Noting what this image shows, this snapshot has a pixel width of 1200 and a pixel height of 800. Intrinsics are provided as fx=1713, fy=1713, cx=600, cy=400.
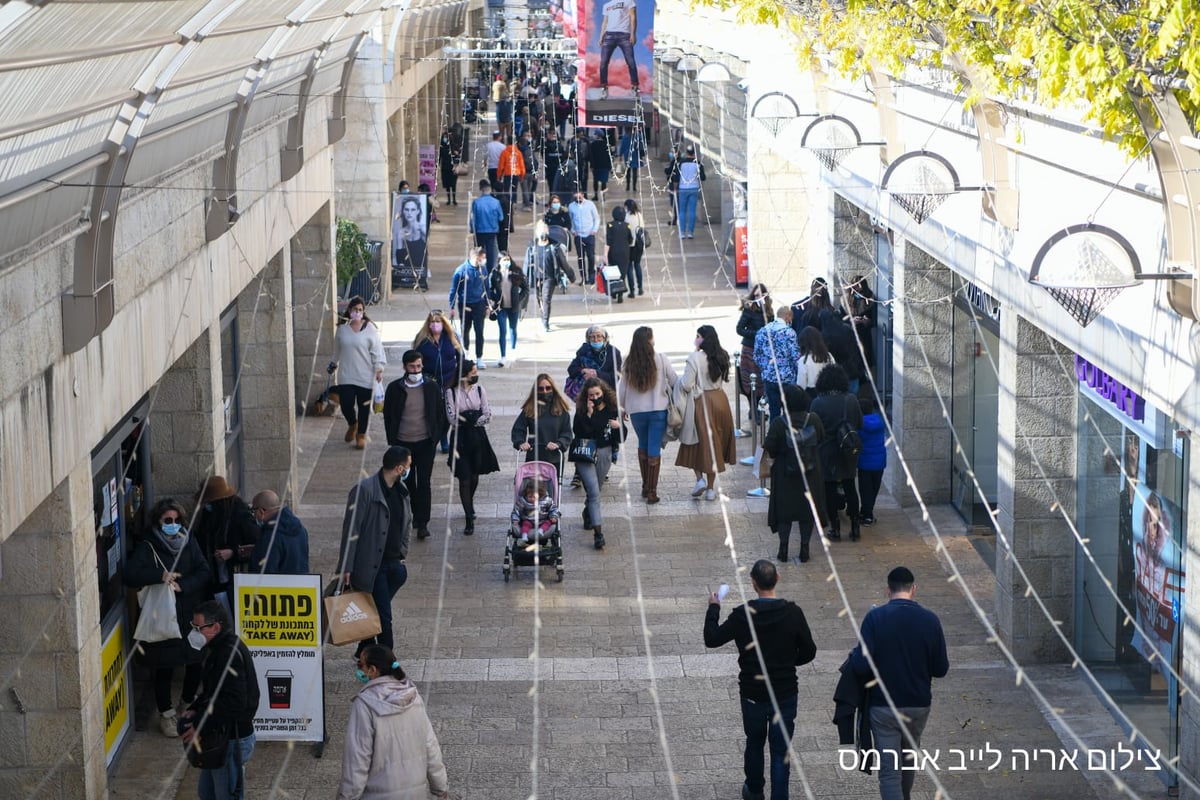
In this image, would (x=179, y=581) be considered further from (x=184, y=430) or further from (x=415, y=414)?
(x=415, y=414)

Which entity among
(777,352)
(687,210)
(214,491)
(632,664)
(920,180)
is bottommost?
(632,664)

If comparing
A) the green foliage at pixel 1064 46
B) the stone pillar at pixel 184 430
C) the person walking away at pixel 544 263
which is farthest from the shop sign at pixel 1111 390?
the person walking away at pixel 544 263

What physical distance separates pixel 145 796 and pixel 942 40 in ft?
20.8

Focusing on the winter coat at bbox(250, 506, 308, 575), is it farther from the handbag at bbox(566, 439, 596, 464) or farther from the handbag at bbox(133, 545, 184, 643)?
the handbag at bbox(566, 439, 596, 464)

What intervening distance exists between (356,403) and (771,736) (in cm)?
926

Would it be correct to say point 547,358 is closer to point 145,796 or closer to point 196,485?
point 196,485

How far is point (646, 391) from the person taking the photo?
14906 millimetres

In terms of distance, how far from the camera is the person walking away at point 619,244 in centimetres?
2528

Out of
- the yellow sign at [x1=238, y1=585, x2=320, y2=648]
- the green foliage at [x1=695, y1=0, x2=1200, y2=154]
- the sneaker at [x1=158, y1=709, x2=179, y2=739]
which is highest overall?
the green foliage at [x1=695, y1=0, x2=1200, y2=154]

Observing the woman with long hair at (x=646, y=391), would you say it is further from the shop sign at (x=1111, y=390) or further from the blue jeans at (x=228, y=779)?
the blue jeans at (x=228, y=779)

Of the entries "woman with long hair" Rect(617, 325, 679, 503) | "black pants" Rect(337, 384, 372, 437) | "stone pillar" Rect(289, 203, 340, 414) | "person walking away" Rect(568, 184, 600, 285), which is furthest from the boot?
"person walking away" Rect(568, 184, 600, 285)

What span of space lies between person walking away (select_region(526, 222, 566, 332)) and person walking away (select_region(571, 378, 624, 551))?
8323mm

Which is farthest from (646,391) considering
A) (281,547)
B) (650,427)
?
(281,547)

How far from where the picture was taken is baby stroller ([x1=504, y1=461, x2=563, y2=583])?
13117mm
